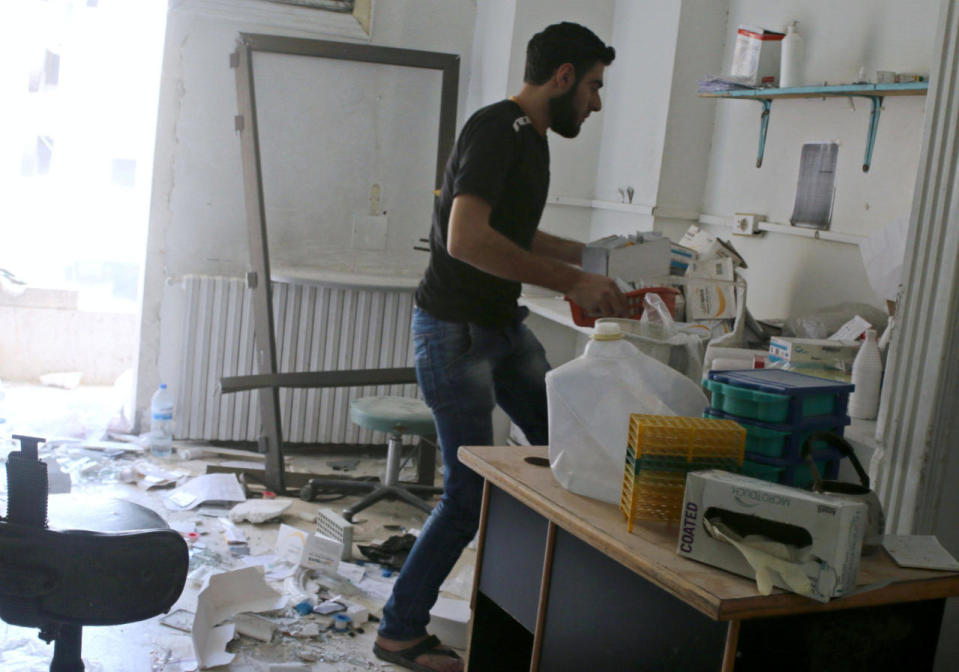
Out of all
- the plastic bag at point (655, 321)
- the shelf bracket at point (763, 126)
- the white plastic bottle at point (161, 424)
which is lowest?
the white plastic bottle at point (161, 424)

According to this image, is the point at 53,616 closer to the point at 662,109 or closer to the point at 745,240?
the point at 745,240

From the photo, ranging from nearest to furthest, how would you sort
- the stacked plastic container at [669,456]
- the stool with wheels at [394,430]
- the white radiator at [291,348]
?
the stacked plastic container at [669,456] → the stool with wheels at [394,430] → the white radiator at [291,348]

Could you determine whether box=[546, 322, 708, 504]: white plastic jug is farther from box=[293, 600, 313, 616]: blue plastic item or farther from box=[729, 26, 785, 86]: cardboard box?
box=[729, 26, 785, 86]: cardboard box

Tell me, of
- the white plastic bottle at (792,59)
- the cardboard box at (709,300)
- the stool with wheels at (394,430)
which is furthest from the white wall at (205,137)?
the cardboard box at (709,300)

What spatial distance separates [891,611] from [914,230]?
2.58 ft

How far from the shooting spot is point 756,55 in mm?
2838

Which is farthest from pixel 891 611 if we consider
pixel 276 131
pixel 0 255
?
pixel 0 255

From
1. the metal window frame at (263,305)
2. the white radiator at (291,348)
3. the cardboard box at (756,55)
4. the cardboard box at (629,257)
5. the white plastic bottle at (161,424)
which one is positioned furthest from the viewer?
the white radiator at (291,348)

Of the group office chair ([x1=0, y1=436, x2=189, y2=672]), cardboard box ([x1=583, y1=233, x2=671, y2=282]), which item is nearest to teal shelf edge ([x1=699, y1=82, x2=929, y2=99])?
cardboard box ([x1=583, y1=233, x2=671, y2=282])

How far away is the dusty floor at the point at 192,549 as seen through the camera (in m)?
2.36

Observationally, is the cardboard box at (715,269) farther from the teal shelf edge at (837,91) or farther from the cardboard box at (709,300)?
the teal shelf edge at (837,91)

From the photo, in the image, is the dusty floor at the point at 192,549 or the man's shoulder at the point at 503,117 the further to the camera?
the dusty floor at the point at 192,549

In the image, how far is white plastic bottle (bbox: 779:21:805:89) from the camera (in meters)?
2.74

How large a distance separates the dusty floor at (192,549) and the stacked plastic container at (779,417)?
134 centimetres
